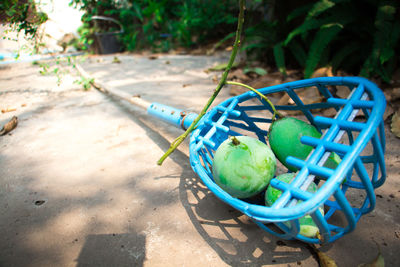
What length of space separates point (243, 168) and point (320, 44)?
2.32 meters

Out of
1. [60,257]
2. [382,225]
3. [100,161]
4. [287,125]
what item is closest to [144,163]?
[100,161]

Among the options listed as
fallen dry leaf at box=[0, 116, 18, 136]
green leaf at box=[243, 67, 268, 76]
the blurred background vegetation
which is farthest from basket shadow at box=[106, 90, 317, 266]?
green leaf at box=[243, 67, 268, 76]

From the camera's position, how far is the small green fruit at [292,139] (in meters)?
1.07

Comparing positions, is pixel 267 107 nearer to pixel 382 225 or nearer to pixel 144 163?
pixel 382 225

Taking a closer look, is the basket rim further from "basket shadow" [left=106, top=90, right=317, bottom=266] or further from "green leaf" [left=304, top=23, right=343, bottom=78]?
"green leaf" [left=304, top=23, right=343, bottom=78]

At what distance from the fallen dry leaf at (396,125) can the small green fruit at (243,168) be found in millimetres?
1343

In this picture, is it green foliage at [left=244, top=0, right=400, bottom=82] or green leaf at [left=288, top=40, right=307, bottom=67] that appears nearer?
green foliage at [left=244, top=0, right=400, bottom=82]

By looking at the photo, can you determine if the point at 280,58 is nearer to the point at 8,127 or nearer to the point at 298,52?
the point at 298,52

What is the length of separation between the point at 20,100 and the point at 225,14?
18.0 ft

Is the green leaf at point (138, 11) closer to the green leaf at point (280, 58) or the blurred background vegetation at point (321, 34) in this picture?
the blurred background vegetation at point (321, 34)

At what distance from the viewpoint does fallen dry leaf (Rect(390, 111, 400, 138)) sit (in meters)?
1.88

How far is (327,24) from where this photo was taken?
2732 mm

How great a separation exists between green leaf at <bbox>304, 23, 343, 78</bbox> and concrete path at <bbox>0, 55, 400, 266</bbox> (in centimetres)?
124

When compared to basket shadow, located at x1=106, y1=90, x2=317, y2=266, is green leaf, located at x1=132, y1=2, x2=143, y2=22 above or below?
above
